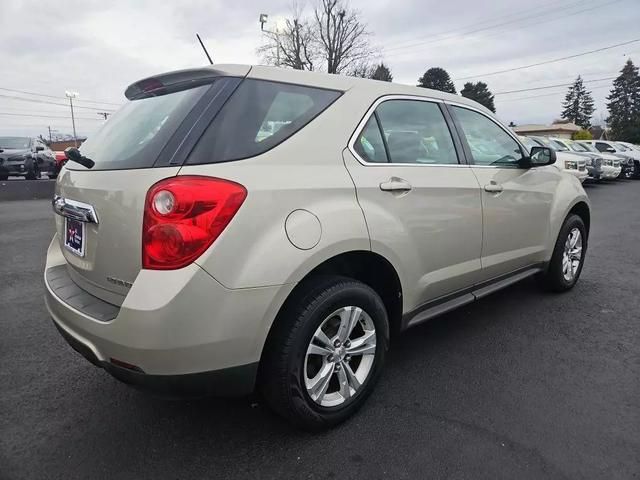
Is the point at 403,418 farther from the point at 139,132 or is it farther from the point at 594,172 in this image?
the point at 594,172

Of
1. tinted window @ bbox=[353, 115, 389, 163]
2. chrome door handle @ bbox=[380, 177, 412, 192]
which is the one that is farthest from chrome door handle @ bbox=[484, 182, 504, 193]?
tinted window @ bbox=[353, 115, 389, 163]

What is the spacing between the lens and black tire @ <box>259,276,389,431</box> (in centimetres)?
203

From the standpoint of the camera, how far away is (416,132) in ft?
9.24

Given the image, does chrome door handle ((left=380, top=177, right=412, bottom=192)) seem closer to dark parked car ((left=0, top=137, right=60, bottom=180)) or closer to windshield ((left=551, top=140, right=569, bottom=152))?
dark parked car ((left=0, top=137, right=60, bottom=180))

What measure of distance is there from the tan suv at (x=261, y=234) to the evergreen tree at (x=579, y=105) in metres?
94.9

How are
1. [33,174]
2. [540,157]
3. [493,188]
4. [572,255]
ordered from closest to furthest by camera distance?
[493,188] → [540,157] → [572,255] → [33,174]

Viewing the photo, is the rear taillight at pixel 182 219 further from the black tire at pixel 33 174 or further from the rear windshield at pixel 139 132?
the black tire at pixel 33 174

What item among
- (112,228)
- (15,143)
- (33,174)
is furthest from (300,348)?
(15,143)


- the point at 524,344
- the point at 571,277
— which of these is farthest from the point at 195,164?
the point at 571,277

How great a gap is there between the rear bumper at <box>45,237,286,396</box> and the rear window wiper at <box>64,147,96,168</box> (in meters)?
0.78

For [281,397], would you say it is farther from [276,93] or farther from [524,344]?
[524,344]

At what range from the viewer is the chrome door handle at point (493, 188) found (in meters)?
3.09

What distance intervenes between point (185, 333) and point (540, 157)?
3.01 metres

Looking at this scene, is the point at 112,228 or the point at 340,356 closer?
the point at 112,228
